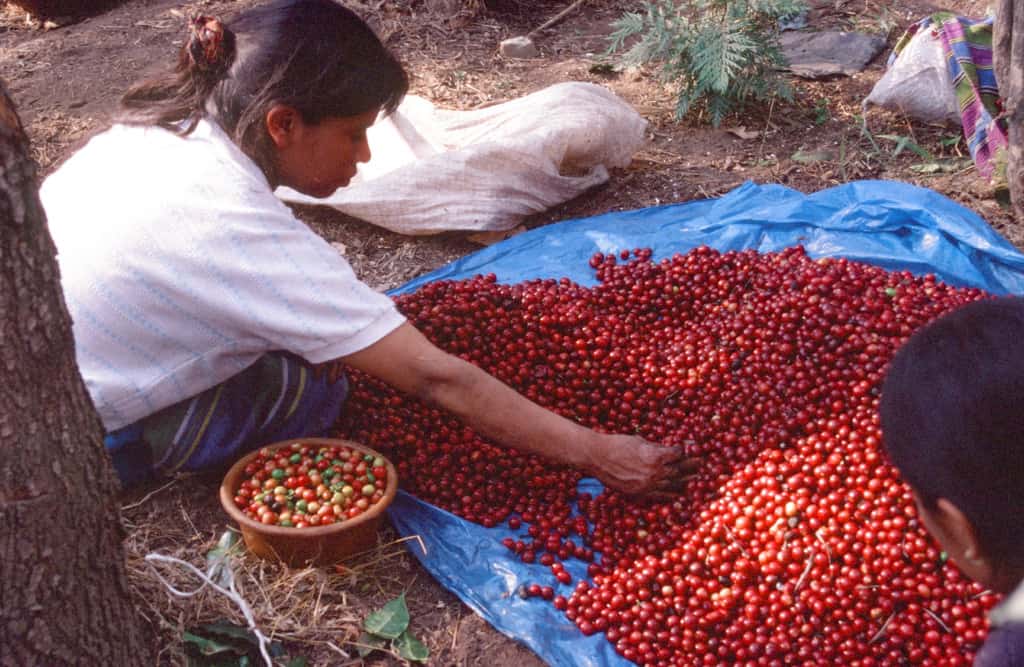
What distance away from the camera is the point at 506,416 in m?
2.53

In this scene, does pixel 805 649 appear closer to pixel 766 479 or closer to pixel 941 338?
pixel 766 479

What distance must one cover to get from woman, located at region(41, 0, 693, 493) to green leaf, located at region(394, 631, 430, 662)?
0.59 m

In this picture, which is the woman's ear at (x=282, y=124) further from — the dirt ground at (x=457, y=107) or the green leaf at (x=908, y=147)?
the green leaf at (x=908, y=147)

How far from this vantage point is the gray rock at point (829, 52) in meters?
5.79

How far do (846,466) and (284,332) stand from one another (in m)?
1.58

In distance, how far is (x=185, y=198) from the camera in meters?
2.27

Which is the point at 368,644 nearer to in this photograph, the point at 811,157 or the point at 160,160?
the point at 160,160

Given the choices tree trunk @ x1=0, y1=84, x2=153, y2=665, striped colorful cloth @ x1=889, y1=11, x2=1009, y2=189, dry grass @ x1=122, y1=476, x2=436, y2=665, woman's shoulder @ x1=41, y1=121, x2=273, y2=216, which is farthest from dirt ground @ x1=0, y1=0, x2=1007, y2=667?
woman's shoulder @ x1=41, y1=121, x2=273, y2=216

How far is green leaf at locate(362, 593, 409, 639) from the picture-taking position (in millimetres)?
2512

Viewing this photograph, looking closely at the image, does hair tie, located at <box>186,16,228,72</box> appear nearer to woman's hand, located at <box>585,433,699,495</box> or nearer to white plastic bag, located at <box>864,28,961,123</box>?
woman's hand, located at <box>585,433,699,495</box>

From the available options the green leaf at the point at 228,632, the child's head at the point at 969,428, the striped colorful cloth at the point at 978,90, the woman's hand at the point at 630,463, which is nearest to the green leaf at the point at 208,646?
the green leaf at the point at 228,632

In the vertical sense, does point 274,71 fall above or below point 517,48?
above

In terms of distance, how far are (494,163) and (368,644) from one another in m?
2.52

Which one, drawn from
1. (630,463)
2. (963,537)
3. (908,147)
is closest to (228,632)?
(630,463)
